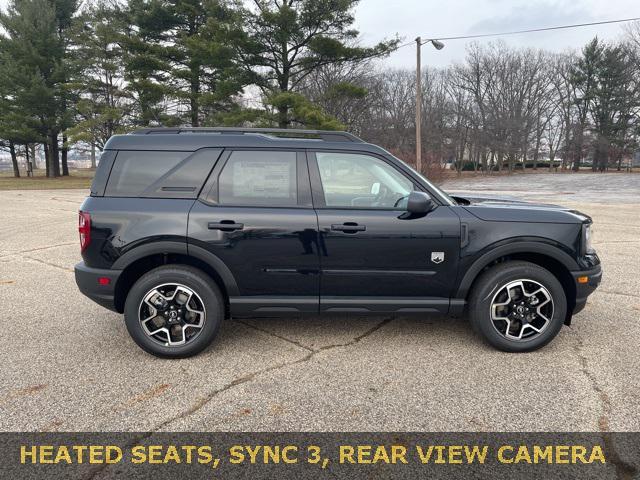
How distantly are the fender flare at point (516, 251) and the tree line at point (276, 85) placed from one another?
61.1 ft

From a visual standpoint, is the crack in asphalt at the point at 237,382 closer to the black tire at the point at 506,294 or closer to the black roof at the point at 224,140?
the black tire at the point at 506,294

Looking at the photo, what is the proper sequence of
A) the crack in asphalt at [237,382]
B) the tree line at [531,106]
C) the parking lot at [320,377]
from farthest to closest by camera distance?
the tree line at [531,106], the parking lot at [320,377], the crack in asphalt at [237,382]

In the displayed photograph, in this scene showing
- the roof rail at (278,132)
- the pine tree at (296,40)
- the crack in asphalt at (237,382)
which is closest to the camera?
the crack in asphalt at (237,382)

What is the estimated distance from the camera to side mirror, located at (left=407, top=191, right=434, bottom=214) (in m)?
3.21

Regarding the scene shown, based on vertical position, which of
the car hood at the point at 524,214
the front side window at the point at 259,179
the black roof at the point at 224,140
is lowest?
the car hood at the point at 524,214

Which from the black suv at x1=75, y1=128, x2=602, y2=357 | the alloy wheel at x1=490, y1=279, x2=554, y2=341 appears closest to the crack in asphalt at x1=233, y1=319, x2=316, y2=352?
the black suv at x1=75, y1=128, x2=602, y2=357

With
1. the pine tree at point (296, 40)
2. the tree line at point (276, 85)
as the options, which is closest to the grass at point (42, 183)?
the tree line at point (276, 85)

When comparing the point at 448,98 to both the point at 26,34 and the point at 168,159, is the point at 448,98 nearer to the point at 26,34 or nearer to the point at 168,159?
the point at 26,34

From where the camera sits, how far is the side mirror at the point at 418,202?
321cm

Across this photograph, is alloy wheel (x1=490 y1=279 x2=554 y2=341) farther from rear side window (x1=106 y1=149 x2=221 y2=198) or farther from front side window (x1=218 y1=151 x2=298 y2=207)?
rear side window (x1=106 y1=149 x2=221 y2=198)

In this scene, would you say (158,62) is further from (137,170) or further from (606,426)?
(606,426)

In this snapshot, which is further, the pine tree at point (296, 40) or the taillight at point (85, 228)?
the pine tree at point (296, 40)

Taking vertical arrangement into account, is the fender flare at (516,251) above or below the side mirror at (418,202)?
below

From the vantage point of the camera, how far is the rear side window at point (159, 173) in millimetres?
3354
